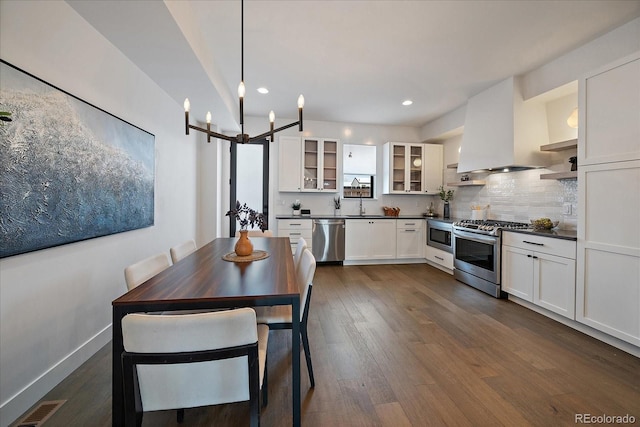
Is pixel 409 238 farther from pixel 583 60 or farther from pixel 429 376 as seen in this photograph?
pixel 429 376

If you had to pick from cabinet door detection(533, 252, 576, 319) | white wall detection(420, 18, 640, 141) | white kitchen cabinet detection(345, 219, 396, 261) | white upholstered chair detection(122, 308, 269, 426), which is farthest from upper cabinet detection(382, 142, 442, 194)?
white upholstered chair detection(122, 308, 269, 426)

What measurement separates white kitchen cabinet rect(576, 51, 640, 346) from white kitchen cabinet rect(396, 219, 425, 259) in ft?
8.86

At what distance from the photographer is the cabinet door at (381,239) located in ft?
16.4

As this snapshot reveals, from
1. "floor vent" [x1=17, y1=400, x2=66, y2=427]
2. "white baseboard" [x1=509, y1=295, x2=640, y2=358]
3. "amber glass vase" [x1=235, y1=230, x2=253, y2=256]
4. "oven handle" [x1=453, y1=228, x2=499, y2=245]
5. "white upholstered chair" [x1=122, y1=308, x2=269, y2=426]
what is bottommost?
"floor vent" [x1=17, y1=400, x2=66, y2=427]

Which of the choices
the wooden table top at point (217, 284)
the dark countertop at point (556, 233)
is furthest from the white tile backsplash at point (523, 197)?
the wooden table top at point (217, 284)

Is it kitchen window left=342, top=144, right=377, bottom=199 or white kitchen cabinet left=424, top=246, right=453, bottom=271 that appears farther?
kitchen window left=342, top=144, right=377, bottom=199

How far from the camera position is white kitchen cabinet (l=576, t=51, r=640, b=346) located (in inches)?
82.0

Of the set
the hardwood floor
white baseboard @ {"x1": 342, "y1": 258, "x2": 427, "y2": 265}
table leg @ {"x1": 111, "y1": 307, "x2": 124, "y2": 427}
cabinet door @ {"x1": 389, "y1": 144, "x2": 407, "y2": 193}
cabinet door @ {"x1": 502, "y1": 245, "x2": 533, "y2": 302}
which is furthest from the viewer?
cabinet door @ {"x1": 389, "y1": 144, "x2": 407, "y2": 193}

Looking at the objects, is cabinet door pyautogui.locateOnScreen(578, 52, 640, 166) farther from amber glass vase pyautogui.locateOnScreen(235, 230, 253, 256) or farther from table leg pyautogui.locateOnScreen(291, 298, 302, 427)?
amber glass vase pyautogui.locateOnScreen(235, 230, 253, 256)

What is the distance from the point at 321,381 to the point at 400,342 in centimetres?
83

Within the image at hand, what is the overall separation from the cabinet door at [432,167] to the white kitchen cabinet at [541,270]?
86.9 inches

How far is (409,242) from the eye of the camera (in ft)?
16.8

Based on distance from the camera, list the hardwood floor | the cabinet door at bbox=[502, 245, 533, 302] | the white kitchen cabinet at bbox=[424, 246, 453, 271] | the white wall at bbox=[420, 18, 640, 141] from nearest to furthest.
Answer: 1. the hardwood floor
2. the white wall at bbox=[420, 18, 640, 141]
3. the cabinet door at bbox=[502, 245, 533, 302]
4. the white kitchen cabinet at bbox=[424, 246, 453, 271]

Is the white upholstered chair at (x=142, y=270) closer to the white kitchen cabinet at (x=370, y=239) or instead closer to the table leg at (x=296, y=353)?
the table leg at (x=296, y=353)
